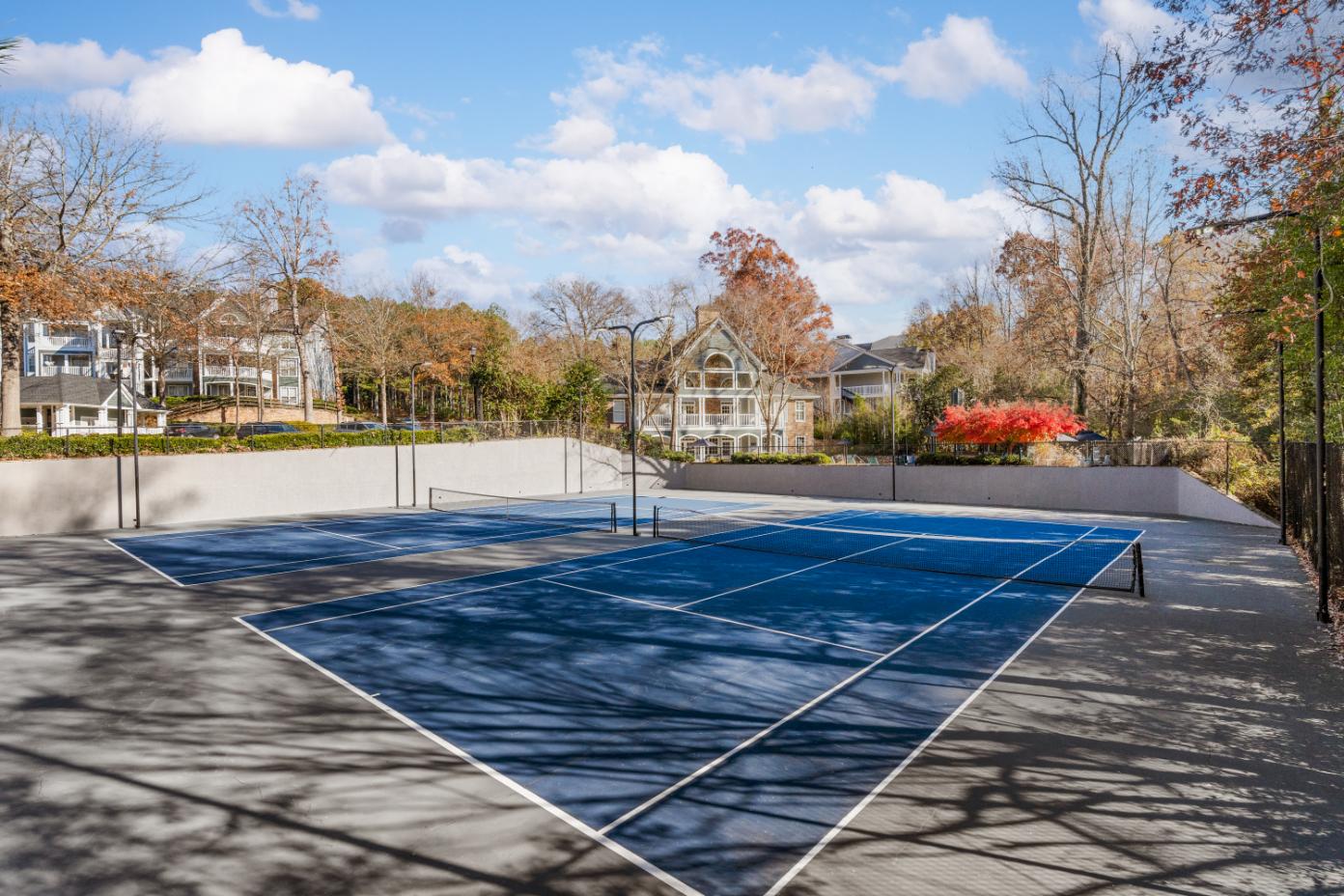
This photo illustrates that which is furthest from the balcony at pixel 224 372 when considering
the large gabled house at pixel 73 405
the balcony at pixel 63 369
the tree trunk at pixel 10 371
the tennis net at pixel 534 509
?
the tennis net at pixel 534 509

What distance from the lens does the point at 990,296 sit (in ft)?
203

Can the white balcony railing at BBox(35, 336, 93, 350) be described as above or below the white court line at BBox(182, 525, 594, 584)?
above

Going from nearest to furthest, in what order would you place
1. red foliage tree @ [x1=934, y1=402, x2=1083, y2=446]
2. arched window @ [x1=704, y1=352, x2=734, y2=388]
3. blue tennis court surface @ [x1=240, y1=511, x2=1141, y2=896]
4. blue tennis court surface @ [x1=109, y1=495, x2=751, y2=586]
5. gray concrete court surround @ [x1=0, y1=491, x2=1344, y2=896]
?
gray concrete court surround @ [x1=0, y1=491, x2=1344, y2=896] → blue tennis court surface @ [x1=240, y1=511, x2=1141, y2=896] → blue tennis court surface @ [x1=109, y1=495, x2=751, y2=586] → red foliage tree @ [x1=934, y1=402, x2=1083, y2=446] → arched window @ [x1=704, y1=352, x2=734, y2=388]

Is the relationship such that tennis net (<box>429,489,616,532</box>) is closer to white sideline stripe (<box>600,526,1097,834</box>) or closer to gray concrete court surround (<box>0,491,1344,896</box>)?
white sideline stripe (<box>600,526,1097,834</box>)

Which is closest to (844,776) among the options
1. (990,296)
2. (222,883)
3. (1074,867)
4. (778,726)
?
(778,726)

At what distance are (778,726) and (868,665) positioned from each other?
266 cm

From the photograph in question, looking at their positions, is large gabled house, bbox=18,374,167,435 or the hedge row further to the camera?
large gabled house, bbox=18,374,167,435

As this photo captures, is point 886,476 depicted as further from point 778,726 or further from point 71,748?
point 71,748

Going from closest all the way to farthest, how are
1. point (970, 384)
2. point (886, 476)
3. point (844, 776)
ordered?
point (844, 776) < point (886, 476) < point (970, 384)

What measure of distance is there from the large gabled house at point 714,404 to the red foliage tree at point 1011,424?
1837 centimetres

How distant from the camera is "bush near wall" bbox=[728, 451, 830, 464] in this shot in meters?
40.3

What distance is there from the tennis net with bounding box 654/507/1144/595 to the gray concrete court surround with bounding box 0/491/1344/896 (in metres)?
5.11

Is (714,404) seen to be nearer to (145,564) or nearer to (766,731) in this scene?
(145,564)

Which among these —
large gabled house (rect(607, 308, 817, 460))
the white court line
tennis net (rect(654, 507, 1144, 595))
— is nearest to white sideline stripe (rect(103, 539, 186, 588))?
the white court line
